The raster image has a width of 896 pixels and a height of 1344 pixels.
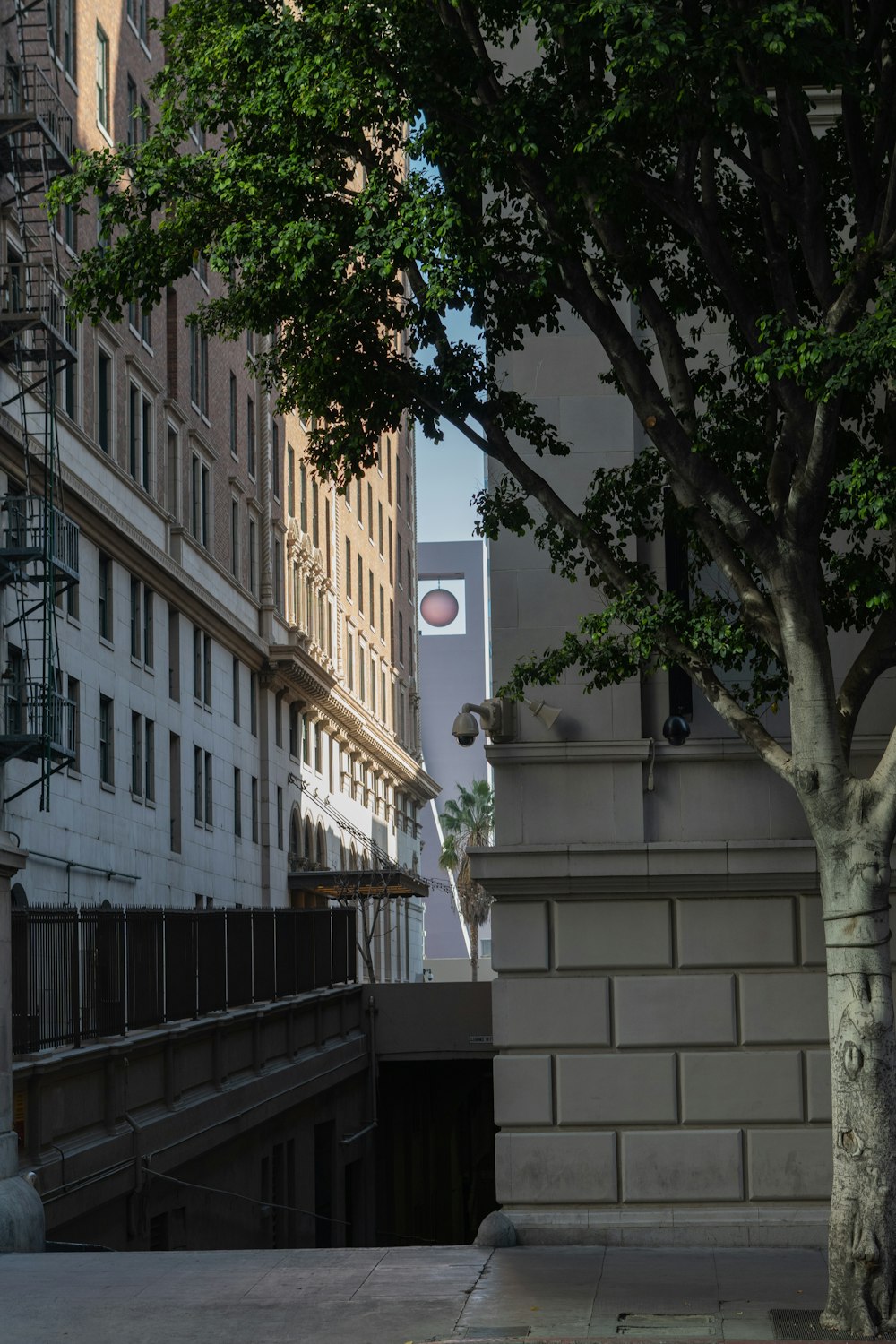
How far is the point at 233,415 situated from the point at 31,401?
21160 millimetres

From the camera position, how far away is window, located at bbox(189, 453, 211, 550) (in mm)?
49438

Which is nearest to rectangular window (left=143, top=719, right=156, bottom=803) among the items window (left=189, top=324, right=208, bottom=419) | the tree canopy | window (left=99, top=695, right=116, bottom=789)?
window (left=99, top=695, right=116, bottom=789)

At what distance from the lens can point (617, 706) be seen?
50.3 ft

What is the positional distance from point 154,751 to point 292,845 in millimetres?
18307

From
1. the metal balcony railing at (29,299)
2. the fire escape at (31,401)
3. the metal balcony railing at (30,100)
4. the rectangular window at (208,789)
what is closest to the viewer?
the metal balcony railing at (30,100)

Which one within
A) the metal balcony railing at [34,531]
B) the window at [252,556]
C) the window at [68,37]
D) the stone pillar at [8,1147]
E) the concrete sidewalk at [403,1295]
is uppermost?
the window at [68,37]

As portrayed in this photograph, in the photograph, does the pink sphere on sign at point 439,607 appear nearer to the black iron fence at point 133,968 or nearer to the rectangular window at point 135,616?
the rectangular window at point 135,616

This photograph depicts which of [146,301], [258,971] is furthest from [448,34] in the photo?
[258,971]

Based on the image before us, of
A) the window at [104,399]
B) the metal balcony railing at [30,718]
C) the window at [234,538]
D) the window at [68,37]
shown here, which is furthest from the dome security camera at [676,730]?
the window at [234,538]

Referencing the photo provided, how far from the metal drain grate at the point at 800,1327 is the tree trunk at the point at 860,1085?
7 cm

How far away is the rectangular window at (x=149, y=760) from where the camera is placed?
43.5 m

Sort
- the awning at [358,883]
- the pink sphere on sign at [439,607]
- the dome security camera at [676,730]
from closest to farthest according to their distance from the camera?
the dome security camera at [676,730]
the awning at [358,883]
the pink sphere on sign at [439,607]

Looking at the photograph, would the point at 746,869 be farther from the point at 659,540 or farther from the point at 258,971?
the point at 258,971

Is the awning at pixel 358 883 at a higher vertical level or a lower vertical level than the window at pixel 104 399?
lower
